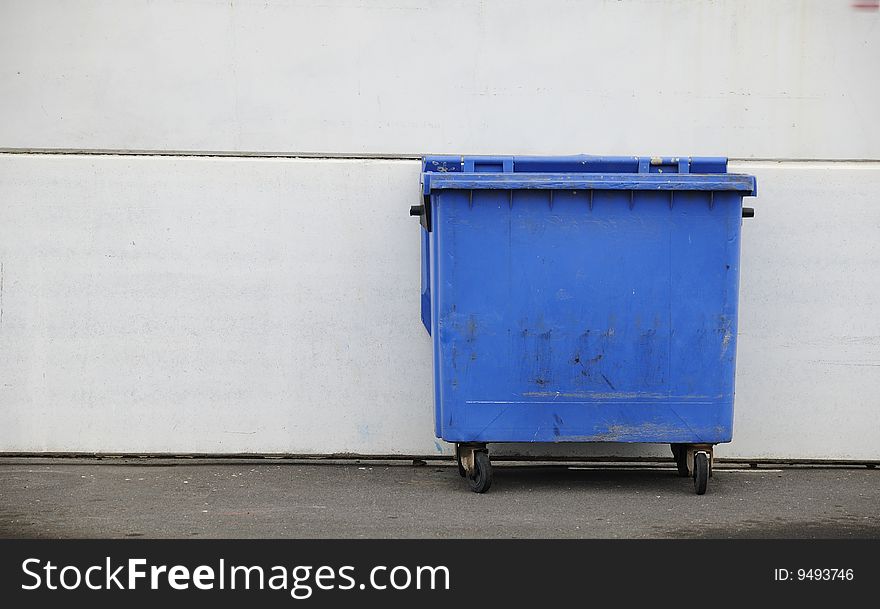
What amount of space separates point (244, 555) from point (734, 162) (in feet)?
10.1

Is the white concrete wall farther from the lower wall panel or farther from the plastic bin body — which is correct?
the plastic bin body

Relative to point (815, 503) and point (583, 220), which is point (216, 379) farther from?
point (815, 503)

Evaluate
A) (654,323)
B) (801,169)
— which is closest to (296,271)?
(654,323)

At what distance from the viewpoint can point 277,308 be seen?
591 cm

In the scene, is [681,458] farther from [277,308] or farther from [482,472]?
[277,308]

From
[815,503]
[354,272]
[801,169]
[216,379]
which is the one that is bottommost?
[815,503]

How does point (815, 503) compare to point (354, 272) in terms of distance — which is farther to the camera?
point (354, 272)

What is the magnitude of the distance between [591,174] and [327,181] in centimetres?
137

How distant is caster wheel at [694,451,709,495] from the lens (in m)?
5.16

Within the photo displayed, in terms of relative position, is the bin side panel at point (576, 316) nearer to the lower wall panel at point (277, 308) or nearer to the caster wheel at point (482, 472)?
the caster wheel at point (482, 472)

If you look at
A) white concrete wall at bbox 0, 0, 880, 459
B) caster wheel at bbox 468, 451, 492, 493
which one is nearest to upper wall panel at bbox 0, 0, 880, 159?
white concrete wall at bbox 0, 0, 880, 459

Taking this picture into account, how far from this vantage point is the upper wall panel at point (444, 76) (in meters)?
5.88

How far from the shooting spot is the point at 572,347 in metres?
5.08

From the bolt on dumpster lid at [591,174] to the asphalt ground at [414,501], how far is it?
1246 mm
